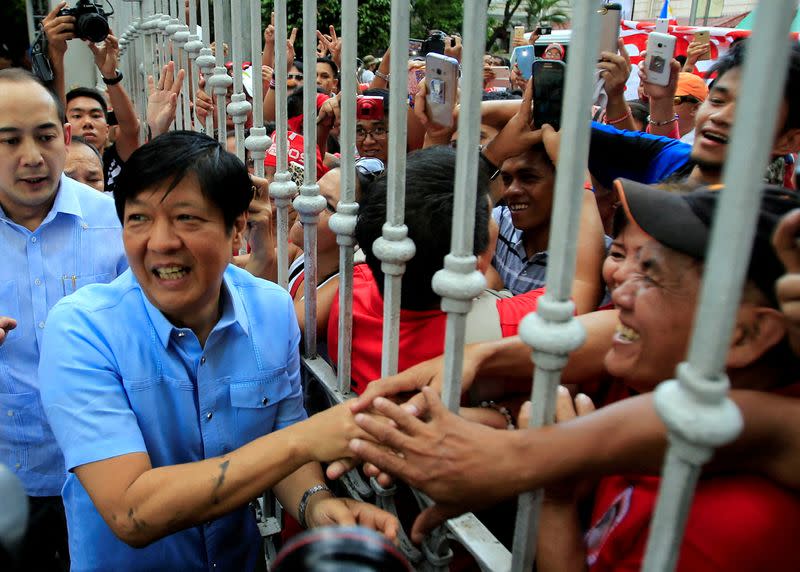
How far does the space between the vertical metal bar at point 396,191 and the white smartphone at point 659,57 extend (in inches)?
88.8

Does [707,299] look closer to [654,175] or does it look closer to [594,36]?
[594,36]

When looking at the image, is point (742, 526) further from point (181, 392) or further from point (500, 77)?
point (500, 77)

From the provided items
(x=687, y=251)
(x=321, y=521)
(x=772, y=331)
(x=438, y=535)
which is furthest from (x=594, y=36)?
(x=321, y=521)

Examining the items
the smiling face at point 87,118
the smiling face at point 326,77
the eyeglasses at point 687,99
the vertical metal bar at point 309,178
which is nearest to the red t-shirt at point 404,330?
the vertical metal bar at point 309,178

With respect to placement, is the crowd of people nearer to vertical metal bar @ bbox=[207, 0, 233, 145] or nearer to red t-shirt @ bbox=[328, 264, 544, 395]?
red t-shirt @ bbox=[328, 264, 544, 395]

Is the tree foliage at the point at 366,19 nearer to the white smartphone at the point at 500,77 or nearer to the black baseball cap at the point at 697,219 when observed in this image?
the white smartphone at the point at 500,77

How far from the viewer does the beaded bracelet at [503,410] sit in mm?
1497

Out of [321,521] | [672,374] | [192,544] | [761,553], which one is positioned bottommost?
[192,544]

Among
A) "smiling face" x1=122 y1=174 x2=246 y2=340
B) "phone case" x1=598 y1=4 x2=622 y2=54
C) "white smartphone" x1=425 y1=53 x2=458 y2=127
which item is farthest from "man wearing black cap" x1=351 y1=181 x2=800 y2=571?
"phone case" x1=598 y1=4 x2=622 y2=54

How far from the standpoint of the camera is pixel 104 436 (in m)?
1.39

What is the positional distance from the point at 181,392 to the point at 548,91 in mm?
1235

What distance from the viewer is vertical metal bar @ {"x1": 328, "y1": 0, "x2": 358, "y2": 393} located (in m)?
1.46

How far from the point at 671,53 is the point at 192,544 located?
9.38 feet

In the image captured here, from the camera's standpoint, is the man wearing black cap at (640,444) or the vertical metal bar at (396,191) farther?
the vertical metal bar at (396,191)
